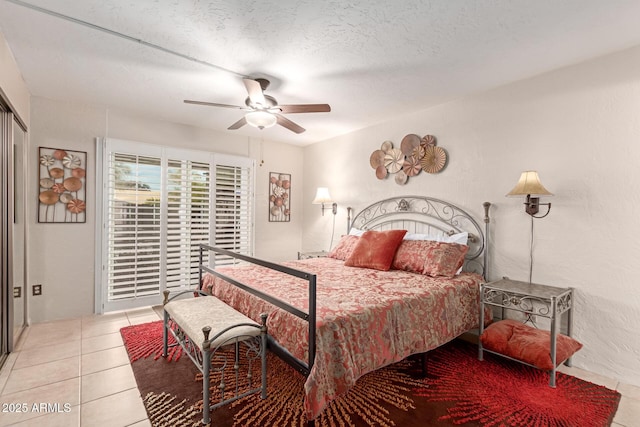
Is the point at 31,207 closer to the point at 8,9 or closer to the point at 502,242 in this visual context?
the point at 8,9

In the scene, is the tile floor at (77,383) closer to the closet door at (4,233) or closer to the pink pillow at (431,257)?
the closet door at (4,233)

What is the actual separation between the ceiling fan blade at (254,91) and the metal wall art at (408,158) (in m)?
1.96

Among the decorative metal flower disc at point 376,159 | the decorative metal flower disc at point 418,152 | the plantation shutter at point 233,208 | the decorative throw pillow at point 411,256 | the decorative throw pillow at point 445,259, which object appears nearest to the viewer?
the decorative throw pillow at point 445,259

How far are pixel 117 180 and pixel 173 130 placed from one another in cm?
101

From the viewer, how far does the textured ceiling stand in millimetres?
1936

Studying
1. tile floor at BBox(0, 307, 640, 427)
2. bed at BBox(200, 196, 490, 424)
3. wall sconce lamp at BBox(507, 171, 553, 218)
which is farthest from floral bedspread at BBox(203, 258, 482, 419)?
tile floor at BBox(0, 307, 640, 427)

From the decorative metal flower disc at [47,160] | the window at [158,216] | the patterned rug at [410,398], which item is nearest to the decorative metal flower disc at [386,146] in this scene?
the window at [158,216]

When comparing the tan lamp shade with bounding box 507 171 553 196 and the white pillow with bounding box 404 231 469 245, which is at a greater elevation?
the tan lamp shade with bounding box 507 171 553 196

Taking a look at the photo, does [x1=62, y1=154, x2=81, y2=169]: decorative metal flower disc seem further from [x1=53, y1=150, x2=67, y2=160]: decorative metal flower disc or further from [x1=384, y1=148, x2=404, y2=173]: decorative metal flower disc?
[x1=384, y1=148, x2=404, y2=173]: decorative metal flower disc

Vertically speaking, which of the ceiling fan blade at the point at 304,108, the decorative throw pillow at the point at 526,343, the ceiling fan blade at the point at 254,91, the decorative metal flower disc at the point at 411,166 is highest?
the ceiling fan blade at the point at 254,91

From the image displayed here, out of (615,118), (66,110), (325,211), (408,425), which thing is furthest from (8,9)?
(615,118)

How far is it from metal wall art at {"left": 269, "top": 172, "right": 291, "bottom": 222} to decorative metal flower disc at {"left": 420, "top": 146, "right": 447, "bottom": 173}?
2.55m

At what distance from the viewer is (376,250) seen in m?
3.31

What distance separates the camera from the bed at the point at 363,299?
177 cm
